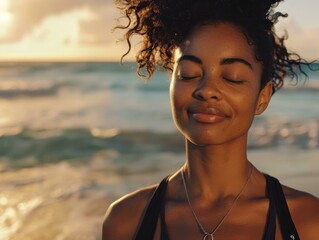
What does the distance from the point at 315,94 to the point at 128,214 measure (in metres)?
21.9

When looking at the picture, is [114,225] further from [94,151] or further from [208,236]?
[94,151]

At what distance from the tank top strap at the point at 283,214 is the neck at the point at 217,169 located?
16 cm

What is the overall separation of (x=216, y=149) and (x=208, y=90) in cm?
34

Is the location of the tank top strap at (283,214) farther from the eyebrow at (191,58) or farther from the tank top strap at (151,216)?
the eyebrow at (191,58)

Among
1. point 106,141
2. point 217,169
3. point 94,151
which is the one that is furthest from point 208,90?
point 106,141

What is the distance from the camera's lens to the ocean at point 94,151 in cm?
785

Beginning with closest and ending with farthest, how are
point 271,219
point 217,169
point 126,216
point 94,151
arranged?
point 271,219 < point 217,169 < point 126,216 < point 94,151

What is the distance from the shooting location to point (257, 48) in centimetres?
298

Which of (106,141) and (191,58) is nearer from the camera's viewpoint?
(191,58)

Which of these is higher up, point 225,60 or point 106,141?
point 225,60

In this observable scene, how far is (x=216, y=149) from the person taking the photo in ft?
9.86

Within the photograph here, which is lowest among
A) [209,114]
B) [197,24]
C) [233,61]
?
[209,114]

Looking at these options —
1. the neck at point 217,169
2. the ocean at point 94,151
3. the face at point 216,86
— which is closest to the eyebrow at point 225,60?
the face at point 216,86

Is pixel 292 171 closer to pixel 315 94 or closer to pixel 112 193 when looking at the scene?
pixel 112 193
